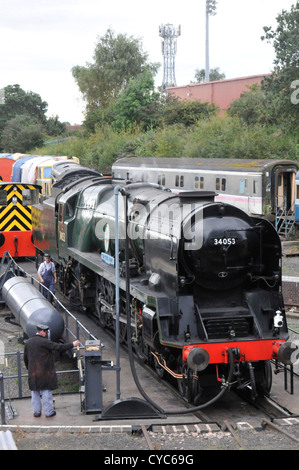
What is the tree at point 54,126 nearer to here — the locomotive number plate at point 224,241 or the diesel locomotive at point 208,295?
the diesel locomotive at point 208,295

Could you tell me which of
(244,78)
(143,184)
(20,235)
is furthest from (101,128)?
(143,184)

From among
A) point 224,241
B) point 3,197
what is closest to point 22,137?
point 3,197

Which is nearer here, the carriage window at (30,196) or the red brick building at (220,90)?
the carriage window at (30,196)

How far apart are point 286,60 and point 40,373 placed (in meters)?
23.5

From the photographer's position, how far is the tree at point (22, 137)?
235 feet

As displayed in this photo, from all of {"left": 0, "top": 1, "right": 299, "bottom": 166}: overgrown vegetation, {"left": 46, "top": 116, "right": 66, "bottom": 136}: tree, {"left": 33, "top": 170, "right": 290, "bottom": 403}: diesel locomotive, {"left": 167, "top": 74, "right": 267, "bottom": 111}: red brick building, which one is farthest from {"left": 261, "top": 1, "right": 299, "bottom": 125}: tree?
{"left": 46, "top": 116, "right": 66, "bottom": 136}: tree

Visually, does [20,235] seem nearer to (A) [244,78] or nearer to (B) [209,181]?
(B) [209,181]

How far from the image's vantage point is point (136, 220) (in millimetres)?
11469

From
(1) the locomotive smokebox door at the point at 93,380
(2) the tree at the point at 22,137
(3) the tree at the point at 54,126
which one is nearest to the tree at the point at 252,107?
(1) the locomotive smokebox door at the point at 93,380

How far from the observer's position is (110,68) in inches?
2384

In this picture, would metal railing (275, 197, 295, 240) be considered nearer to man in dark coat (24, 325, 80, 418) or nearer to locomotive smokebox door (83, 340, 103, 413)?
locomotive smokebox door (83, 340, 103, 413)

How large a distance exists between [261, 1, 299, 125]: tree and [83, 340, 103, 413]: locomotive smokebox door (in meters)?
21.3

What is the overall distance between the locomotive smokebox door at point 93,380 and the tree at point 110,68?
5309 cm
